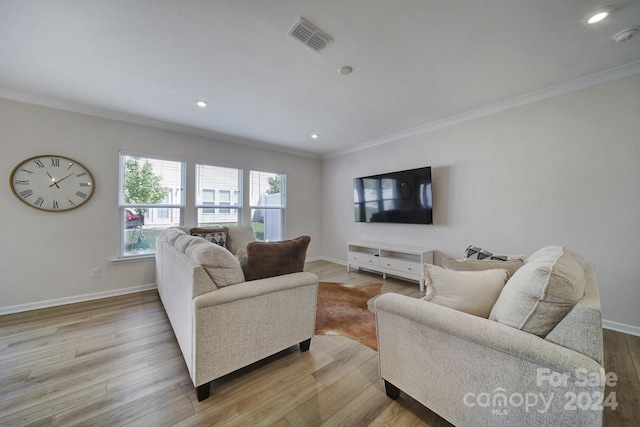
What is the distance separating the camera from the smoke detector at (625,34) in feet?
5.66

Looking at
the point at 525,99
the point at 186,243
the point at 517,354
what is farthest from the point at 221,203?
the point at 525,99

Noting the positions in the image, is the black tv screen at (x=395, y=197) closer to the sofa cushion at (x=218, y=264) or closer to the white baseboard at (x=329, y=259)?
the white baseboard at (x=329, y=259)

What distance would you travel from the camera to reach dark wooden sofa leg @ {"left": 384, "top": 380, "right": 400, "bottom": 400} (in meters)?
1.42

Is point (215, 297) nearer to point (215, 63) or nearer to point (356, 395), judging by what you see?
point (356, 395)

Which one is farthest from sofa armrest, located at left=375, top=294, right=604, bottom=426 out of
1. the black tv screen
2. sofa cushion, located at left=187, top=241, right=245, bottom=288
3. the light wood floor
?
the black tv screen

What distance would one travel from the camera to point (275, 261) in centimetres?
174

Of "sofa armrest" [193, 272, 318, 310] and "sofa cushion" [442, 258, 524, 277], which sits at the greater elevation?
"sofa cushion" [442, 258, 524, 277]

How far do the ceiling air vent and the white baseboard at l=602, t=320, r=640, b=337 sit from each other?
379 cm

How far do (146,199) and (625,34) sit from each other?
17.6ft


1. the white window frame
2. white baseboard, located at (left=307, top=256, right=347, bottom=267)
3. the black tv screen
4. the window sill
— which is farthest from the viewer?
white baseboard, located at (left=307, top=256, right=347, bottom=267)

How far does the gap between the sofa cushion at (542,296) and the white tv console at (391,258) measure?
7.79ft

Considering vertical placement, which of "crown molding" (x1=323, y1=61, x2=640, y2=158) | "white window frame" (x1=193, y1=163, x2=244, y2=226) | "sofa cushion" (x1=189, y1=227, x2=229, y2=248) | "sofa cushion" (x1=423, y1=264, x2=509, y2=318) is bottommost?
"sofa cushion" (x1=423, y1=264, x2=509, y2=318)

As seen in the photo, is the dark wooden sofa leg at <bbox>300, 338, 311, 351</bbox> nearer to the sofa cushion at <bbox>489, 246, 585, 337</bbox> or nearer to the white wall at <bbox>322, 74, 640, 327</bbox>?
the sofa cushion at <bbox>489, 246, 585, 337</bbox>

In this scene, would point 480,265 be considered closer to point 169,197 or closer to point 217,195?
point 217,195
